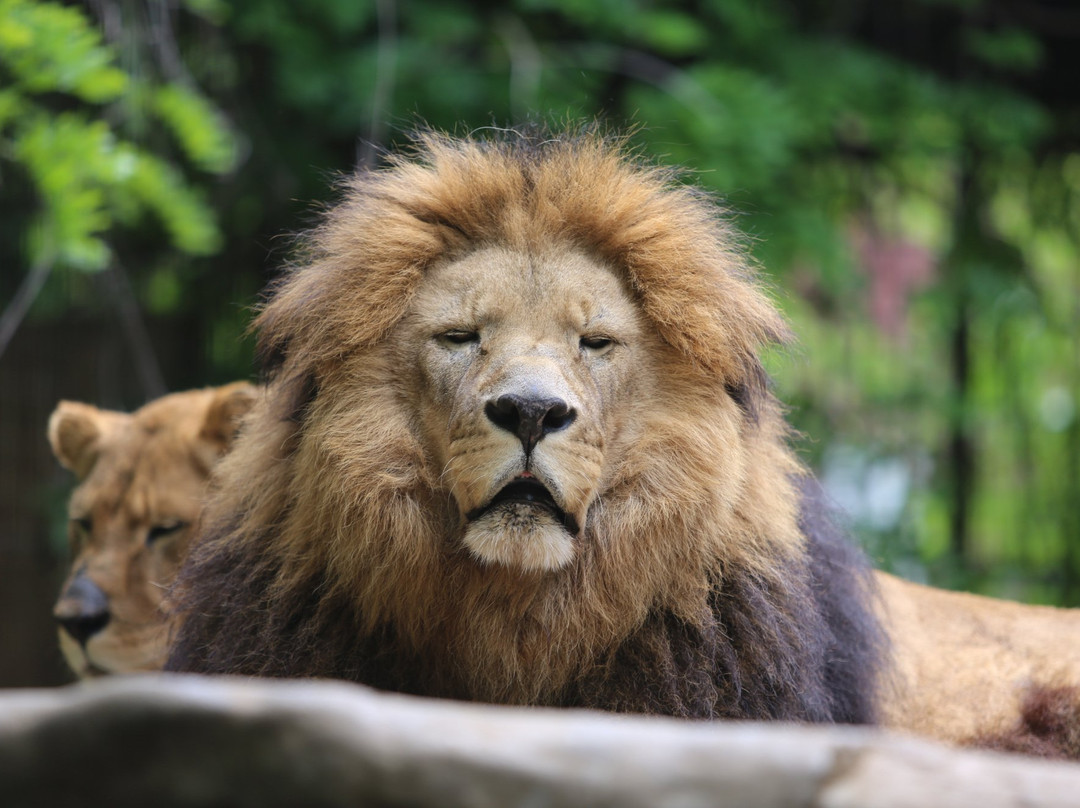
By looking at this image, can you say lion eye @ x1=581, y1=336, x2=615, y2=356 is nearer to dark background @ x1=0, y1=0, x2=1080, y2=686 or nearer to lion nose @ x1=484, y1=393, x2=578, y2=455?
lion nose @ x1=484, y1=393, x2=578, y2=455

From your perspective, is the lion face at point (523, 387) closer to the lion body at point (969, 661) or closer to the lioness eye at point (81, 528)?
the lion body at point (969, 661)

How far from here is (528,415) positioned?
229 centimetres

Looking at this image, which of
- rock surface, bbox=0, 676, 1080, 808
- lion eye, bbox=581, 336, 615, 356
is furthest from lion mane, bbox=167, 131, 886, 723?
rock surface, bbox=0, 676, 1080, 808

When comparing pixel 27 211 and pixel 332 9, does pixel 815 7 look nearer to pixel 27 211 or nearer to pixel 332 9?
pixel 332 9

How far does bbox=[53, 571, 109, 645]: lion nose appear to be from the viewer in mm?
3328

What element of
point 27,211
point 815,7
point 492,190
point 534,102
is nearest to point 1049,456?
point 815,7

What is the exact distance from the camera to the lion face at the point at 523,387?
2334mm

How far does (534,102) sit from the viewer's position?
4.87 metres

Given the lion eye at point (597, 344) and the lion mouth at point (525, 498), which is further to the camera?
the lion eye at point (597, 344)

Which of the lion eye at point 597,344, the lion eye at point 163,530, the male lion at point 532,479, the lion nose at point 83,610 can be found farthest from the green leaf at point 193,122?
the lion eye at point 597,344

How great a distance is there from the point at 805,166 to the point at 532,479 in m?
4.09

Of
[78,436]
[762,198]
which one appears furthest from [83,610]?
[762,198]

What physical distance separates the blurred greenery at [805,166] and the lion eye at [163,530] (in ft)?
3.08

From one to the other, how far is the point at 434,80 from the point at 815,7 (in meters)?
2.11
